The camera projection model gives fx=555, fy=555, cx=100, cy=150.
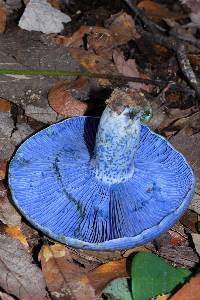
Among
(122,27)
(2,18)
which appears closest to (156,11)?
(122,27)

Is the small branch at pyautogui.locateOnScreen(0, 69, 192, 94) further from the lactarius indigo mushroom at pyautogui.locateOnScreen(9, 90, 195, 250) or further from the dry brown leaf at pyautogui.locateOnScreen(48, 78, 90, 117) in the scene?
the lactarius indigo mushroom at pyautogui.locateOnScreen(9, 90, 195, 250)

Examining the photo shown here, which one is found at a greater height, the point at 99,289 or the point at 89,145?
the point at 89,145

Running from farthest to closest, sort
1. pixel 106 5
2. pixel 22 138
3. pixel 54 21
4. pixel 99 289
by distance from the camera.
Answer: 1. pixel 106 5
2. pixel 54 21
3. pixel 22 138
4. pixel 99 289

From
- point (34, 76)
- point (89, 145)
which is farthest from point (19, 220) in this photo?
point (34, 76)

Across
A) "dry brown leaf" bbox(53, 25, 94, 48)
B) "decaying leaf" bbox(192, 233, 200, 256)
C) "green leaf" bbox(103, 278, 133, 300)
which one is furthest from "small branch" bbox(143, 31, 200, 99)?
"green leaf" bbox(103, 278, 133, 300)

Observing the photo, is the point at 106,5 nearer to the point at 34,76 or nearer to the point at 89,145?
the point at 34,76

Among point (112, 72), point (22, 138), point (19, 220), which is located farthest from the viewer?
point (112, 72)

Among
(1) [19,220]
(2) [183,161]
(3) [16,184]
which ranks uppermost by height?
(2) [183,161]
